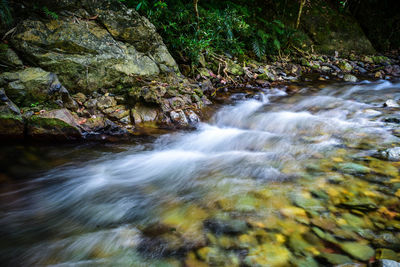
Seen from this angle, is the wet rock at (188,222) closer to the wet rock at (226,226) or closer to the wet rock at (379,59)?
the wet rock at (226,226)

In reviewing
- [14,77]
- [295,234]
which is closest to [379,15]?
[295,234]

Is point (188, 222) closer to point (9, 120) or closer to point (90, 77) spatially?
point (9, 120)

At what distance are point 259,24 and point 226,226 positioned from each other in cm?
965

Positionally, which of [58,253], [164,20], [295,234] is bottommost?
[295,234]

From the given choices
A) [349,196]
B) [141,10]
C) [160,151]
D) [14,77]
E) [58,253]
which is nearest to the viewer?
[58,253]

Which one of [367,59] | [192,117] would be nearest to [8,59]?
[192,117]

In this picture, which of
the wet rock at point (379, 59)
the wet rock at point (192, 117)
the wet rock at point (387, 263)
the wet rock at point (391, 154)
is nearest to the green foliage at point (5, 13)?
the wet rock at point (192, 117)

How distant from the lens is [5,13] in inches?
151

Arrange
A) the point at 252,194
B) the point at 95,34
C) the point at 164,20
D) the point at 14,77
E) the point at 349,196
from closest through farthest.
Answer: the point at 349,196
the point at 252,194
the point at 14,77
the point at 95,34
the point at 164,20

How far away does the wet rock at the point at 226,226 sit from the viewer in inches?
73.6

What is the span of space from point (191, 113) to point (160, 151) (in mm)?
1327

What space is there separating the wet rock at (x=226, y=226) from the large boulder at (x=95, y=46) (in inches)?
143

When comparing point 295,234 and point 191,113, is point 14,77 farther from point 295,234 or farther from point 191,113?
point 295,234

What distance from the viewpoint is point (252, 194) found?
238 centimetres
